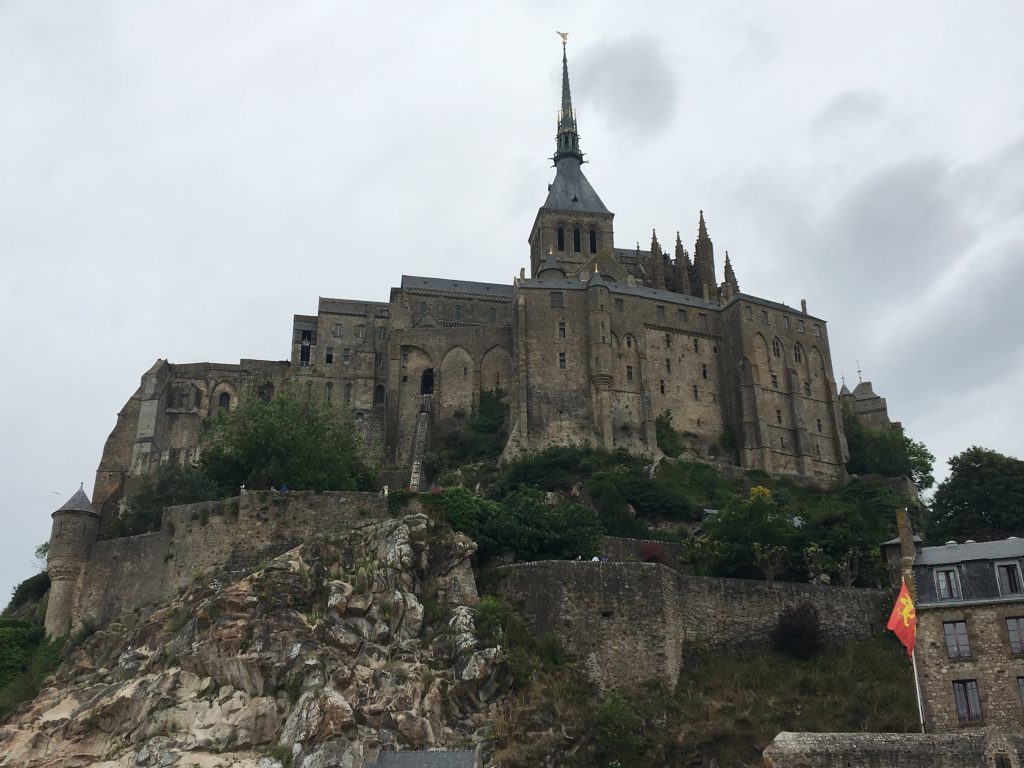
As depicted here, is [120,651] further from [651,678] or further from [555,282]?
[555,282]

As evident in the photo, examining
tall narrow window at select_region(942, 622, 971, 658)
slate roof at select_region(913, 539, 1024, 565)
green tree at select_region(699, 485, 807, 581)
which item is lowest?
tall narrow window at select_region(942, 622, 971, 658)

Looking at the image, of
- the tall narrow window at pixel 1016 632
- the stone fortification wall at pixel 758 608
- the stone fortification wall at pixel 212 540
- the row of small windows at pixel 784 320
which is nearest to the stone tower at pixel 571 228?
the row of small windows at pixel 784 320

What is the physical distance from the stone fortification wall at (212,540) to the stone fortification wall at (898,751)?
20643 mm

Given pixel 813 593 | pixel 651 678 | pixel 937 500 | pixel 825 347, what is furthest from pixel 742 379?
pixel 651 678

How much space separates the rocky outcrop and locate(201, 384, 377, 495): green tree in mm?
8878

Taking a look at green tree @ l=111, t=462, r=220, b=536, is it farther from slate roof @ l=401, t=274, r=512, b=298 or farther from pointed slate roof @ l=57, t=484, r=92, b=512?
slate roof @ l=401, t=274, r=512, b=298

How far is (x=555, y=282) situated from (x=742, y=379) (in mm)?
14091

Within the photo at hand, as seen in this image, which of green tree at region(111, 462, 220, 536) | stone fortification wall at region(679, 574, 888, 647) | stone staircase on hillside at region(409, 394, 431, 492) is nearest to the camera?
stone fortification wall at region(679, 574, 888, 647)

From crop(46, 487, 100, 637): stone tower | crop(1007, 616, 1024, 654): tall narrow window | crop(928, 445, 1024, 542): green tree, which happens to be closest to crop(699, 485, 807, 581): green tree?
crop(928, 445, 1024, 542): green tree

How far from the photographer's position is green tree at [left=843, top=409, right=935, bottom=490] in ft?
249

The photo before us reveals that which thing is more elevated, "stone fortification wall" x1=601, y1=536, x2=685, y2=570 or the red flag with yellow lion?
"stone fortification wall" x1=601, y1=536, x2=685, y2=570

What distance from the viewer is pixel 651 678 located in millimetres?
38750

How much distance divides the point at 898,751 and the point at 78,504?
3612 centimetres

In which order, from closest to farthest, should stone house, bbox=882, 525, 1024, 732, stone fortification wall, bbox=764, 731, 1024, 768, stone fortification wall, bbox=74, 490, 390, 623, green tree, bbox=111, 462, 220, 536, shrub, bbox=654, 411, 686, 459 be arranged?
1. stone fortification wall, bbox=764, 731, 1024, 768
2. stone house, bbox=882, 525, 1024, 732
3. stone fortification wall, bbox=74, 490, 390, 623
4. green tree, bbox=111, 462, 220, 536
5. shrub, bbox=654, 411, 686, 459
